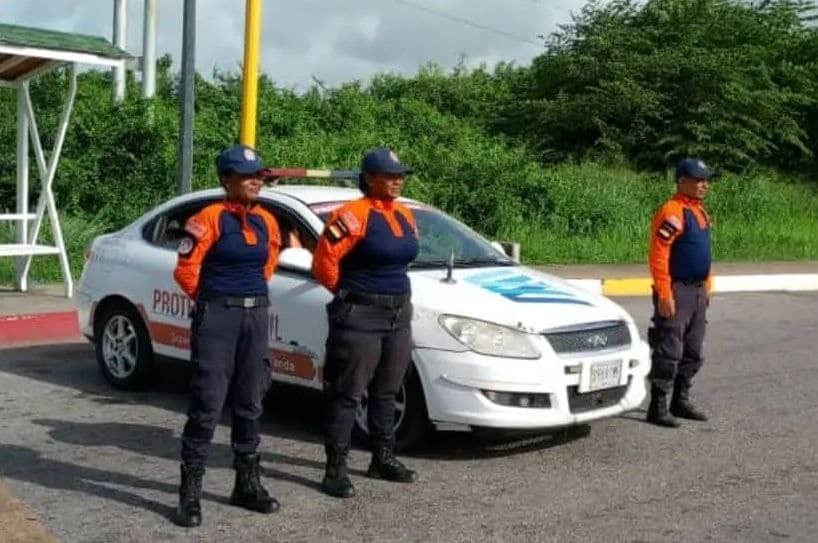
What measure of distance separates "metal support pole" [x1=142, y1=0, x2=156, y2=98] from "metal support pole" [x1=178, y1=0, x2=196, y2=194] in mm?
8934

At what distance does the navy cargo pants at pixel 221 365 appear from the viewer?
Result: 557cm

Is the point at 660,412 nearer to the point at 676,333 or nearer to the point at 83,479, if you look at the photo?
the point at 676,333

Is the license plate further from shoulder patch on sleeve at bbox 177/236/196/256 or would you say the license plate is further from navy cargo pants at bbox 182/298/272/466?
shoulder patch on sleeve at bbox 177/236/196/256

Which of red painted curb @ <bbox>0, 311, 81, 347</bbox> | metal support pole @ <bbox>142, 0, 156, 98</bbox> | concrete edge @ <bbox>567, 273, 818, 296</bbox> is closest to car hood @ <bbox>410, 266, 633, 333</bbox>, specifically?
red painted curb @ <bbox>0, 311, 81, 347</bbox>

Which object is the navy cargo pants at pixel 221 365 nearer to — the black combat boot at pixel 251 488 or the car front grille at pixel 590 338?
the black combat boot at pixel 251 488

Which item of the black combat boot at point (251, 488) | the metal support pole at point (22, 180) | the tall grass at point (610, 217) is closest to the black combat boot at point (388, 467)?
the black combat boot at point (251, 488)

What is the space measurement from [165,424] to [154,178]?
9.93 metres

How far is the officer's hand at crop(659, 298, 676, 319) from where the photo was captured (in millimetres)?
7750

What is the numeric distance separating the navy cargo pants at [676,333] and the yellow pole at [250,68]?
17.7ft

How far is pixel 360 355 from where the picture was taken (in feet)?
19.8

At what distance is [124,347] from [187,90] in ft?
14.9

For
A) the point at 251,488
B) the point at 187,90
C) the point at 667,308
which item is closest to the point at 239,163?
the point at 251,488

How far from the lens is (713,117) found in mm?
27469

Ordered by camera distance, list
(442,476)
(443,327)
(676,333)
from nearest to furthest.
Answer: (442,476) < (443,327) < (676,333)
